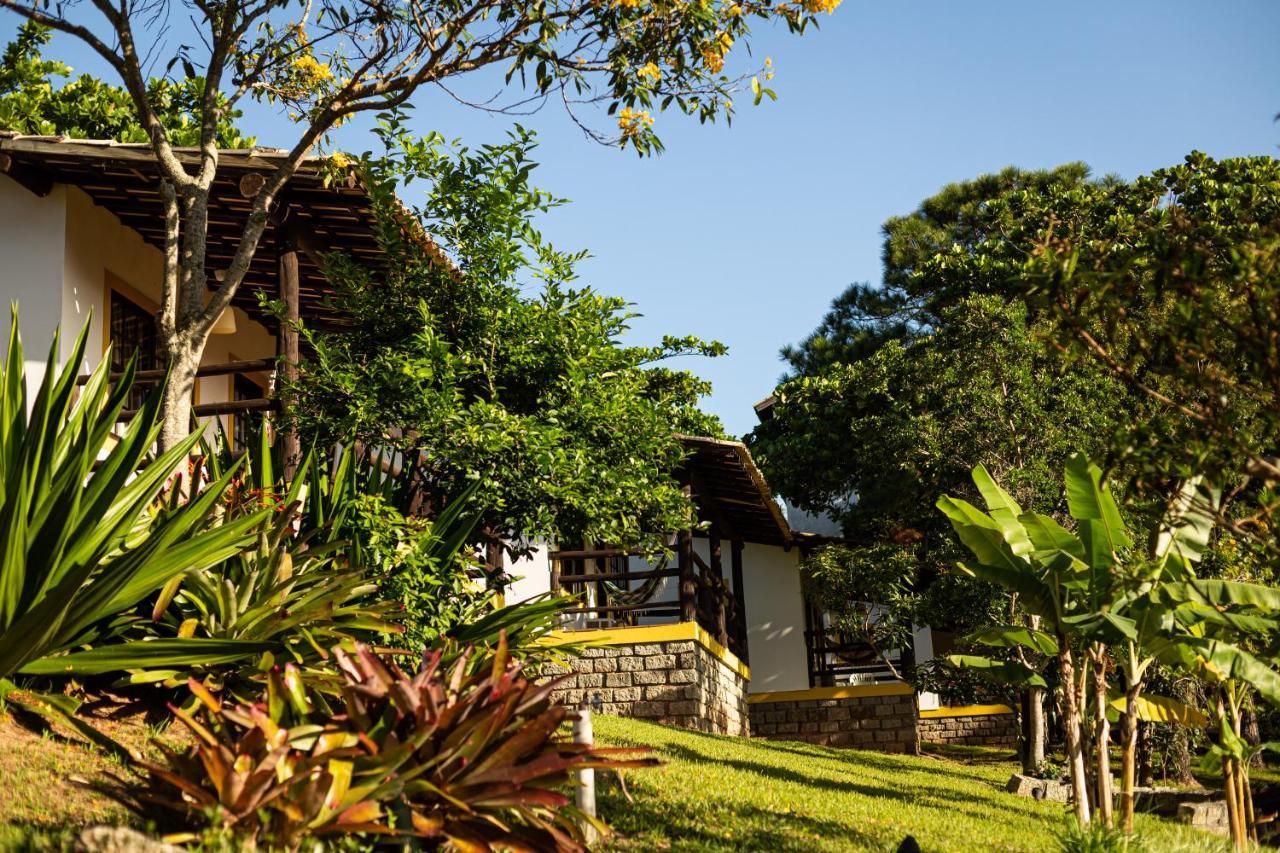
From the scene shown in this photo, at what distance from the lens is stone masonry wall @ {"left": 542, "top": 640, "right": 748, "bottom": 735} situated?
1747 cm

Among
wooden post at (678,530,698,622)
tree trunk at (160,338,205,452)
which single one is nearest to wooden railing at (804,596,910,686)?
wooden post at (678,530,698,622)

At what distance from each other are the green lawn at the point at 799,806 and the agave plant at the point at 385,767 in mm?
1809

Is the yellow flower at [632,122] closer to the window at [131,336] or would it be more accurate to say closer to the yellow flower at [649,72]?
the yellow flower at [649,72]

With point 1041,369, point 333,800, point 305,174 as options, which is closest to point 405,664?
point 333,800

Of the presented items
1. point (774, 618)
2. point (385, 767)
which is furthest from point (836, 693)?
point (385, 767)

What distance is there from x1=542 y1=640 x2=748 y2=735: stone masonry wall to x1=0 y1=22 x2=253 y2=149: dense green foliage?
32.0 ft

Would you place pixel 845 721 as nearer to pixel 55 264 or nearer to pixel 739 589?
pixel 739 589

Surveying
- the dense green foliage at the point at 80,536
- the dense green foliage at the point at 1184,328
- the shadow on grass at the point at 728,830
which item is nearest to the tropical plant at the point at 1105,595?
the shadow on grass at the point at 728,830

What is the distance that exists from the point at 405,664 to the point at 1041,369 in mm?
13580

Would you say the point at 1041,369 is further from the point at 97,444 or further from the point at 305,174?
the point at 97,444

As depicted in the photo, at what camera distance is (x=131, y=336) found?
1372cm

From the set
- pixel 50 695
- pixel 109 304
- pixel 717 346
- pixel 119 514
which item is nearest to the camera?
pixel 50 695

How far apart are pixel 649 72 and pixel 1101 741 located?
19.8 ft

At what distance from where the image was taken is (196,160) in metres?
11.4
